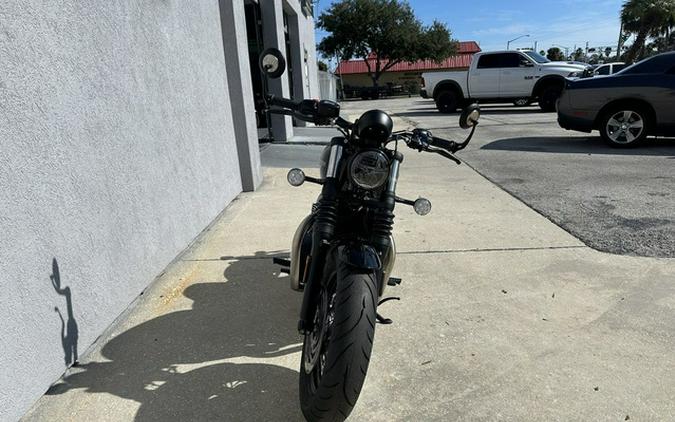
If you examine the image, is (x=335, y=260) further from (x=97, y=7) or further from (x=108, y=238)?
(x=97, y=7)

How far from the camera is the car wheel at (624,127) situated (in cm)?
868

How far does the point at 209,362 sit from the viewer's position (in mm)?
2639

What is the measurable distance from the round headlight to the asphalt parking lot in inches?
120

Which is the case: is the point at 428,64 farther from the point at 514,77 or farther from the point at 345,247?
the point at 345,247

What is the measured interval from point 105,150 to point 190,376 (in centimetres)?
159

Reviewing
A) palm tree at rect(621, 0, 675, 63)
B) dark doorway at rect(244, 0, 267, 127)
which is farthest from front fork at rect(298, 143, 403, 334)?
palm tree at rect(621, 0, 675, 63)

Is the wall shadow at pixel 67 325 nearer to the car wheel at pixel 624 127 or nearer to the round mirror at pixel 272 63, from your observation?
the round mirror at pixel 272 63

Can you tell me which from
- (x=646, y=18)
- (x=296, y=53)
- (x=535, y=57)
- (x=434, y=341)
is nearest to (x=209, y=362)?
(x=434, y=341)

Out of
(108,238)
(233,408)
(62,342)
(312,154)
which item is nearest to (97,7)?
(108,238)

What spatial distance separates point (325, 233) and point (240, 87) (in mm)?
4511

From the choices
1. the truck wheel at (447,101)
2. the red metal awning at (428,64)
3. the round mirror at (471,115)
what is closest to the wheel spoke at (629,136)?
the round mirror at (471,115)

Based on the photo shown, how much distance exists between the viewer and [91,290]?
110 inches

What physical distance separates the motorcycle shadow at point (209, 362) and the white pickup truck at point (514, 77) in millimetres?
17064

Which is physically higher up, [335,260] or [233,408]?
[335,260]
